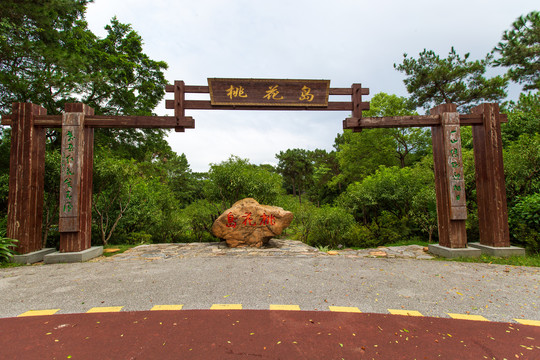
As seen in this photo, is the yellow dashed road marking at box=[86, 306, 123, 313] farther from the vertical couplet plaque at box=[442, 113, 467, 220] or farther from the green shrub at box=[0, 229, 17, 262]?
the vertical couplet plaque at box=[442, 113, 467, 220]

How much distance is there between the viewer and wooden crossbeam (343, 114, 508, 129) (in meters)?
6.25

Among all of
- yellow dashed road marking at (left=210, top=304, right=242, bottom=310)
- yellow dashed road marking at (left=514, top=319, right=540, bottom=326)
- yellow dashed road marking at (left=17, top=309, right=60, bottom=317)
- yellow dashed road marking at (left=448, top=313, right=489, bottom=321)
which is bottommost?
yellow dashed road marking at (left=514, top=319, right=540, bottom=326)

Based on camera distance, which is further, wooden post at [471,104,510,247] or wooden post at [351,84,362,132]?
wooden post at [351,84,362,132]

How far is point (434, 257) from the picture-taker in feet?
19.6

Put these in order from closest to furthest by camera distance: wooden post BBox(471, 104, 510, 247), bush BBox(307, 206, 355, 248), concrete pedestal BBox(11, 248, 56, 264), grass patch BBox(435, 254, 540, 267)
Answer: grass patch BBox(435, 254, 540, 267), concrete pedestal BBox(11, 248, 56, 264), wooden post BBox(471, 104, 510, 247), bush BBox(307, 206, 355, 248)

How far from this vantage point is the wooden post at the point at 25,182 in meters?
5.44

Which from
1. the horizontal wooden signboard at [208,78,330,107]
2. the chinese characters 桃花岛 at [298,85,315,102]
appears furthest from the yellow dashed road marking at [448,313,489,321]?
the chinese characters 桃花岛 at [298,85,315,102]

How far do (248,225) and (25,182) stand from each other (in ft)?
17.1

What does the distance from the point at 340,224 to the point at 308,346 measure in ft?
28.0

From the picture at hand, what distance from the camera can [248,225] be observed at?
7.44 meters

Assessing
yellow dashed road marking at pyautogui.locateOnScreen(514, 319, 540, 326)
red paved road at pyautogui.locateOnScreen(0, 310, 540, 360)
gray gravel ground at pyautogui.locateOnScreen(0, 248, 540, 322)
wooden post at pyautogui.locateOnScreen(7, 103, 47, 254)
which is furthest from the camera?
wooden post at pyautogui.locateOnScreen(7, 103, 47, 254)

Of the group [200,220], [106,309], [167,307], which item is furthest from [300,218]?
[106,309]

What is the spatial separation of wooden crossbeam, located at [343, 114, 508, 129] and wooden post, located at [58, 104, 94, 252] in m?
6.30

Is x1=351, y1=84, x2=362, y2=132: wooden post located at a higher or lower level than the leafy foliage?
higher
